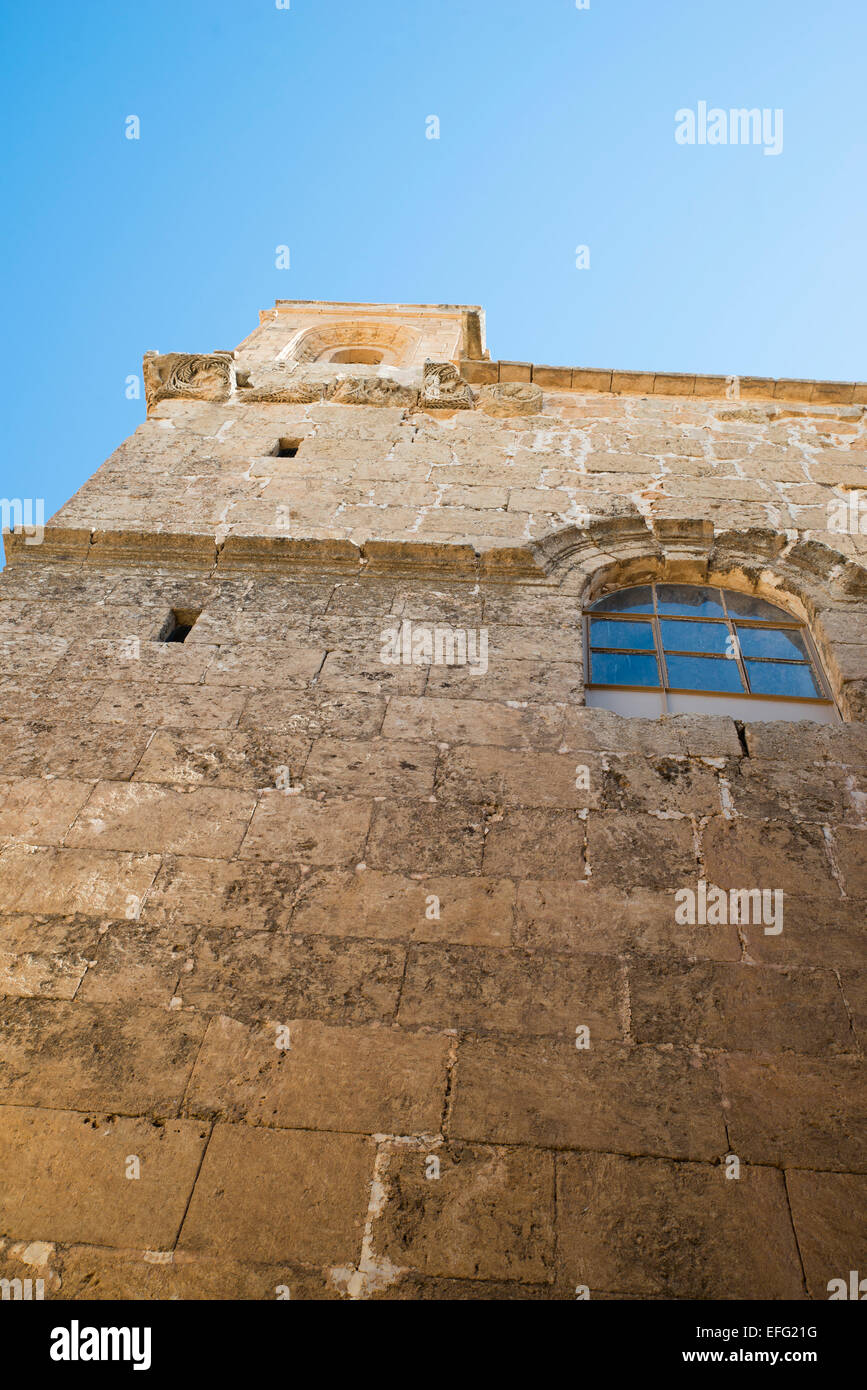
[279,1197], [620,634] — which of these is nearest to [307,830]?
[279,1197]

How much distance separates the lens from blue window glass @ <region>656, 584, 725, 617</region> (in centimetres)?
539

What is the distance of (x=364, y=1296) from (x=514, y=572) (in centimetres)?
385

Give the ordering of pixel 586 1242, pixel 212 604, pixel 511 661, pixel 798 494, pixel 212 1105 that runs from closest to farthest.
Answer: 1. pixel 586 1242
2. pixel 212 1105
3. pixel 511 661
4. pixel 212 604
5. pixel 798 494

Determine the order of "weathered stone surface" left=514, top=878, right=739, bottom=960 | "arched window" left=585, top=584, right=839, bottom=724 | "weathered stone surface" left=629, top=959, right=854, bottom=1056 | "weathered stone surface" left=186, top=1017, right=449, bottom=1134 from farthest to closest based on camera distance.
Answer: "arched window" left=585, top=584, right=839, bottom=724 < "weathered stone surface" left=514, top=878, right=739, bottom=960 < "weathered stone surface" left=629, top=959, right=854, bottom=1056 < "weathered stone surface" left=186, top=1017, right=449, bottom=1134

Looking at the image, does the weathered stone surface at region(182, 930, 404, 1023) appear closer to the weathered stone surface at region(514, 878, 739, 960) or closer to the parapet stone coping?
the weathered stone surface at region(514, 878, 739, 960)

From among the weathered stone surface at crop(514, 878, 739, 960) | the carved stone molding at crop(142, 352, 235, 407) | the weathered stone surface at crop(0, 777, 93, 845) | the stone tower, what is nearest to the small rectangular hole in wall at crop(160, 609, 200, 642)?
the stone tower

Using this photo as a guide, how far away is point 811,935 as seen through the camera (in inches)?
126

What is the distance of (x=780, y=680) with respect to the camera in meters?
4.79

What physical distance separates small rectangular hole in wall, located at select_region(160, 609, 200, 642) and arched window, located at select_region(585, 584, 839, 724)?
241cm

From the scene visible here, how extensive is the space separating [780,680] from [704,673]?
44 cm

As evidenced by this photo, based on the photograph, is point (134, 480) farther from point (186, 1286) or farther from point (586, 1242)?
point (586, 1242)

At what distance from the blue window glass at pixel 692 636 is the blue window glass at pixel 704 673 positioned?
0.11 metres

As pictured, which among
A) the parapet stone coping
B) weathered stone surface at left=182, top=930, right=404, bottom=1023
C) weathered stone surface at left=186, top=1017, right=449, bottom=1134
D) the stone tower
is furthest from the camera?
the parapet stone coping
